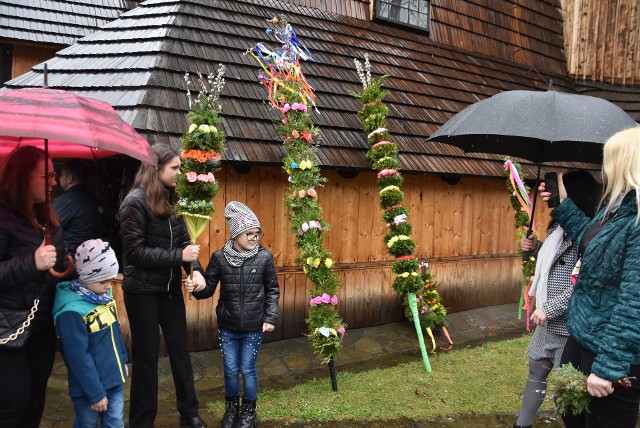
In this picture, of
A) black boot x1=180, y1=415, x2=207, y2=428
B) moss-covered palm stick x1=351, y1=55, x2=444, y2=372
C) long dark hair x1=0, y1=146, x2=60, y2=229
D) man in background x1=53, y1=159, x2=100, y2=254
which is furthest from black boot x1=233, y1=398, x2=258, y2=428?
moss-covered palm stick x1=351, y1=55, x2=444, y2=372

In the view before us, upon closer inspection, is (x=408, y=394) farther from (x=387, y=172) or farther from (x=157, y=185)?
(x=157, y=185)

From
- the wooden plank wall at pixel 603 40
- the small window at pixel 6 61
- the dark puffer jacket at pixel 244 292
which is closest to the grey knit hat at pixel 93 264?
the dark puffer jacket at pixel 244 292

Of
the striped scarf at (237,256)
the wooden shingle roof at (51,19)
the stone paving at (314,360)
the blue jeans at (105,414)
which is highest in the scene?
the wooden shingle roof at (51,19)

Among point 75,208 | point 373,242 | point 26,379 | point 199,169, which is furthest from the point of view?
point 373,242

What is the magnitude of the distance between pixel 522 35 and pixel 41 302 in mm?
10701

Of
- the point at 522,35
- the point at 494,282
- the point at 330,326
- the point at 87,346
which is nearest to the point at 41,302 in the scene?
the point at 87,346

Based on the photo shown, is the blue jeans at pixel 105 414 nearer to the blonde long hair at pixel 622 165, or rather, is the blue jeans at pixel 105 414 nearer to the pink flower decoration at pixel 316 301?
the pink flower decoration at pixel 316 301

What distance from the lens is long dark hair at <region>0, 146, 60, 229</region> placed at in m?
2.84

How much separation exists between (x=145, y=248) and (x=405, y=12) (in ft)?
23.2

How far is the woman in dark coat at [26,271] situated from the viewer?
9.00 feet

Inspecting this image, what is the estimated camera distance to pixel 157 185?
3.82 metres

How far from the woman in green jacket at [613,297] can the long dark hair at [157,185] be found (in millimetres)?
2714

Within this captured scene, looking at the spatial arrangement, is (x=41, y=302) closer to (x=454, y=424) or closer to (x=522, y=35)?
(x=454, y=424)

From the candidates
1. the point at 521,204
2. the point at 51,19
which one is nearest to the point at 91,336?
the point at 521,204
